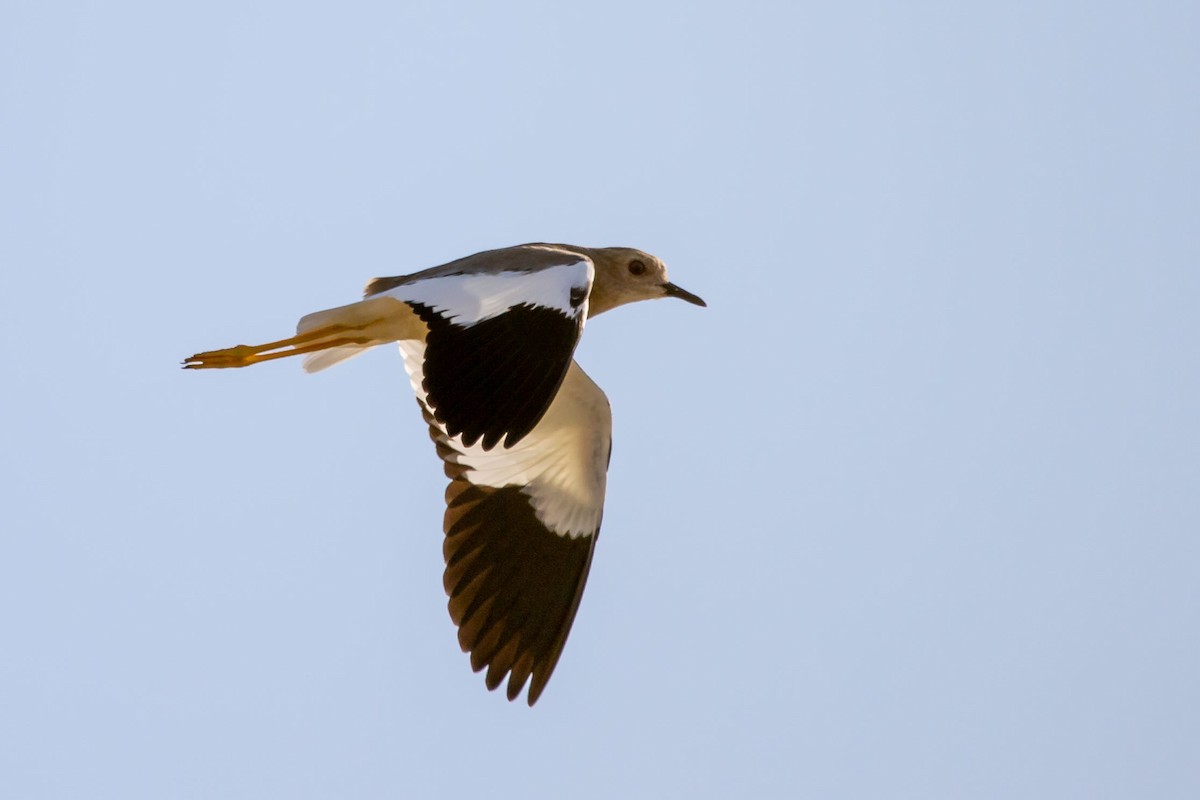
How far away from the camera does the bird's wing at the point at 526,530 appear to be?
1023cm

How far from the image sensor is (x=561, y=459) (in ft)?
35.8

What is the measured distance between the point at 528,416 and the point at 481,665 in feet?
9.01

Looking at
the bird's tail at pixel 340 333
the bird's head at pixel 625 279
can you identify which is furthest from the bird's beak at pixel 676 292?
the bird's tail at pixel 340 333

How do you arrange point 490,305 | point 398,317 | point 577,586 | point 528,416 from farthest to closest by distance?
point 577,586 → point 398,317 → point 490,305 → point 528,416

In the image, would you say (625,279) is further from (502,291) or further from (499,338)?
(499,338)

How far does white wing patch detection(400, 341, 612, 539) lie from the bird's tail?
0.76m

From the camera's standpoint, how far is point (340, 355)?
406 inches

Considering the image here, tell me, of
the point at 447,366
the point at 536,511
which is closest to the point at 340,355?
the point at 536,511

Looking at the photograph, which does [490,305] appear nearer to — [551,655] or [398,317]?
[398,317]

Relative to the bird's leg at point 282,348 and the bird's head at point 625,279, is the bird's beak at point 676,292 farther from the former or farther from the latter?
the bird's leg at point 282,348

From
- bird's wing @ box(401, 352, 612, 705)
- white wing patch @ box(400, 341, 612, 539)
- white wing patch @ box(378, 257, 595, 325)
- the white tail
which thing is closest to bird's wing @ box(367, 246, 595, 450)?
white wing patch @ box(378, 257, 595, 325)

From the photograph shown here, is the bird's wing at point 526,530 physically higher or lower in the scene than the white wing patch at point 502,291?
lower

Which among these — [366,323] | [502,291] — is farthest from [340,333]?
[502,291]

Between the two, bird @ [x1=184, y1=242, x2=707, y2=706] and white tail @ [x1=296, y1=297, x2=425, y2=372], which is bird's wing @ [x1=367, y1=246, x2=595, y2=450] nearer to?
bird @ [x1=184, y1=242, x2=707, y2=706]
